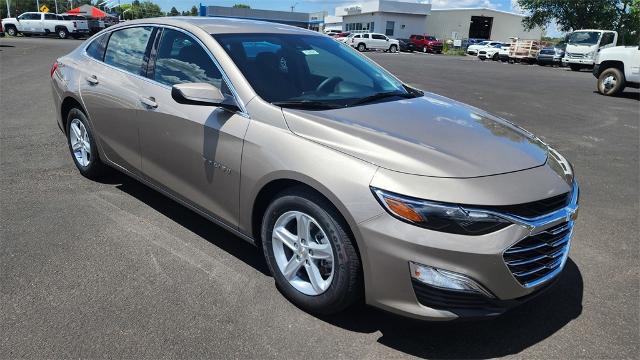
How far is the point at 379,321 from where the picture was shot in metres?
2.94

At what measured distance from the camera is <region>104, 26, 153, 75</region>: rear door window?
13.4 feet

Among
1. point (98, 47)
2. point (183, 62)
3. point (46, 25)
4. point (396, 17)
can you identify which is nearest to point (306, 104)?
point (183, 62)

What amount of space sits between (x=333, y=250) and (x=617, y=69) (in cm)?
1508

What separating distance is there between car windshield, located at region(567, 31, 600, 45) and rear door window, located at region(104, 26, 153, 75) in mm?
29288

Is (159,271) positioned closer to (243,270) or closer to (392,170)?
(243,270)

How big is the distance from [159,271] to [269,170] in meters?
1.17

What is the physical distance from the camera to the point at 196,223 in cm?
420

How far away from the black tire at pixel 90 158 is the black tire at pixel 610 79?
14.6 meters

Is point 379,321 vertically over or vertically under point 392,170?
under

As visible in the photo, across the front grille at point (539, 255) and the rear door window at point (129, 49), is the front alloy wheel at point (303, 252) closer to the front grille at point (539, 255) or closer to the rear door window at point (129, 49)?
the front grille at point (539, 255)

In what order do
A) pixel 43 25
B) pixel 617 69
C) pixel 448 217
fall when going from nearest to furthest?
pixel 448 217 → pixel 617 69 → pixel 43 25

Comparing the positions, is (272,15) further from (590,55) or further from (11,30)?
(590,55)

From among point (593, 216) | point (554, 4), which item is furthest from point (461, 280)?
A: point (554, 4)

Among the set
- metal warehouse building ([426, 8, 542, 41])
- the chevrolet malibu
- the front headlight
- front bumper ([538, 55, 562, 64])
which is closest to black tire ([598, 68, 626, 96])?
the chevrolet malibu
